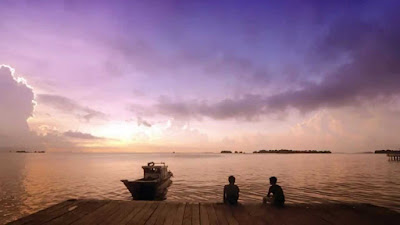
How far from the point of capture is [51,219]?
9125mm

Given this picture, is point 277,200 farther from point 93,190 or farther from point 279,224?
point 93,190

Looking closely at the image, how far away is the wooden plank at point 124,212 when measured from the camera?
9.02 m

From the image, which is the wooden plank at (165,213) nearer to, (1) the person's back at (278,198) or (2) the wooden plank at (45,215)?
(2) the wooden plank at (45,215)

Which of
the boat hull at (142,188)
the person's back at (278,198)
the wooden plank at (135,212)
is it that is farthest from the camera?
the boat hull at (142,188)

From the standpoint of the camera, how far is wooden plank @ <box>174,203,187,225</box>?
29.0 feet

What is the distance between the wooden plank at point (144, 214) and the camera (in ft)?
29.2

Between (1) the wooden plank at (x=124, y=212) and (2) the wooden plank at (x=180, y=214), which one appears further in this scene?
(1) the wooden plank at (x=124, y=212)

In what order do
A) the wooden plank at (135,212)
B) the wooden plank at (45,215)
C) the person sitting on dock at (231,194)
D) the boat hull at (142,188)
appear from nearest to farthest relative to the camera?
the wooden plank at (45,215), the wooden plank at (135,212), the person sitting on dock at (231,194), the boat hull at (142,188)

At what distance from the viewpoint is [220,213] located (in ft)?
32.8

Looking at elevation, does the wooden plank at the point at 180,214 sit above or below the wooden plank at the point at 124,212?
above

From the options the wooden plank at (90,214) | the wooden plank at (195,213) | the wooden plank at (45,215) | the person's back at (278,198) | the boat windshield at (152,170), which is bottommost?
the boat windshield at (152,170)

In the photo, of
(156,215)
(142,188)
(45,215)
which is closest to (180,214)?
(156,215)

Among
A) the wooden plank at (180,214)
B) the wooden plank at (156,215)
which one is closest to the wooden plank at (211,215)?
the wooden plank at (180,214)

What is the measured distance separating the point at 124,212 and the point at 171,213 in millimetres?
1795
